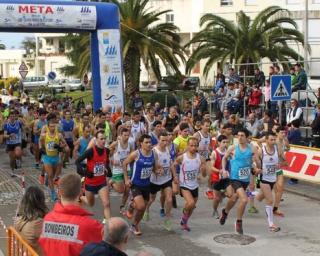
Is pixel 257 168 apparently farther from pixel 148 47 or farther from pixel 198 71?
pixel 198 71

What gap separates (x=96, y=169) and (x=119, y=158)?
1.30 metres

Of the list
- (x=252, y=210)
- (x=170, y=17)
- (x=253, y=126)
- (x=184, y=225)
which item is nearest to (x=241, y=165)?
(x=184, y=225)

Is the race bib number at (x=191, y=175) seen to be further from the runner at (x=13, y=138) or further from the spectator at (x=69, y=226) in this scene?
the runner at (x=13, y=138)

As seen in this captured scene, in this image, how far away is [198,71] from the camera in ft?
183

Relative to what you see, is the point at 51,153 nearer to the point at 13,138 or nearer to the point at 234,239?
the point at 13,138

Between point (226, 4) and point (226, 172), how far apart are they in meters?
42.2

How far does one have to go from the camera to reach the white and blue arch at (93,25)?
57.0 feet

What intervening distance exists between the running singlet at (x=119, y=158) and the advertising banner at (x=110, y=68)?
328 inches

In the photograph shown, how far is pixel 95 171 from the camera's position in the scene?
9.45 meters

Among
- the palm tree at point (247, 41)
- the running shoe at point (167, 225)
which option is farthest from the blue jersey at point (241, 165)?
the palm tree at point (247, 41)

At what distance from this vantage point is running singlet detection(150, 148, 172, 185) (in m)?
9.67

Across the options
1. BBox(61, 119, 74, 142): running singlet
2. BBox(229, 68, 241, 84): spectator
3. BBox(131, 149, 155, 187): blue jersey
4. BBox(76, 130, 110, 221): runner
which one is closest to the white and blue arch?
BBox(61, 119, 74, 142): running singlet

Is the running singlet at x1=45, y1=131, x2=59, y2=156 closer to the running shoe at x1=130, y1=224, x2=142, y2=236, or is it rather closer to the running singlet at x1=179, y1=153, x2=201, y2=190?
the running shoe at x1=130, y1=224, x2=142, y2=236

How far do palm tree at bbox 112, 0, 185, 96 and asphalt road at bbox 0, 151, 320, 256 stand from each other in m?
16.3
